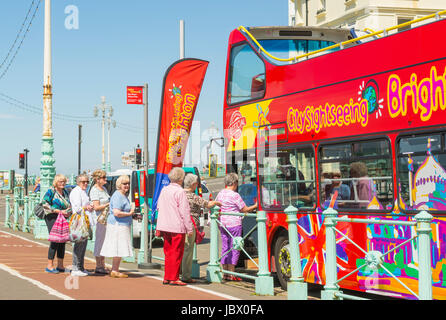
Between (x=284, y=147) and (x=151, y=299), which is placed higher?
(x=284, y=147)

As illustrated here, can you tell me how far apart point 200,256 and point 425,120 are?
9.00 m

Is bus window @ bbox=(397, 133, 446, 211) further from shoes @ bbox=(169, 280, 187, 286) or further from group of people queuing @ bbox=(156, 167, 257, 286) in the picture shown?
shoes @ bbox=(169, 280, 187, 286)

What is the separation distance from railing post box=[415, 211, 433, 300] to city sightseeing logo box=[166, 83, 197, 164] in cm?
645

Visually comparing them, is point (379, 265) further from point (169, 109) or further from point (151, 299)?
point (169, 109)

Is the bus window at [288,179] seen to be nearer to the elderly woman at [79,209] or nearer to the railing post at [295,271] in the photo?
the railing post at [295,271]

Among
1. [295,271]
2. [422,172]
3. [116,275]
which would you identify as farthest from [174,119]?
[422,172]

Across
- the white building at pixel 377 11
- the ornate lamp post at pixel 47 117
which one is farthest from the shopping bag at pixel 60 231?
the white building at pixel 377 11

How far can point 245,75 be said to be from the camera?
1178cm

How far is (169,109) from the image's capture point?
1220 cm

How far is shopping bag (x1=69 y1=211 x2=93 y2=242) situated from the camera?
35.9 feet

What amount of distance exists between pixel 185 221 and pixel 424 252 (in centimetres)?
426

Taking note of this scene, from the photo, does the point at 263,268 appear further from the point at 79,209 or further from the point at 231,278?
the point at 79,209

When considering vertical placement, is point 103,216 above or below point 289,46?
below
